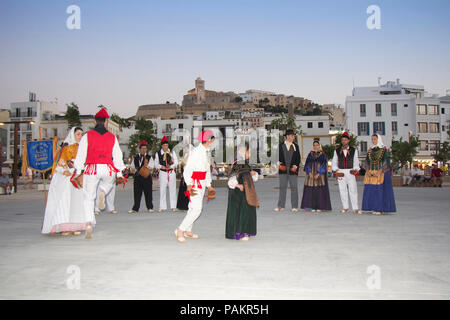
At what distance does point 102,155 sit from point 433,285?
5.12 meters

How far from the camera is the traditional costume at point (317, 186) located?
10.6m

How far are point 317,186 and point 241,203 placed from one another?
15.1 ft

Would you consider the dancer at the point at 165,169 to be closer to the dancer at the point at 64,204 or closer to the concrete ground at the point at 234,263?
the concrete ground at the point at 234,263

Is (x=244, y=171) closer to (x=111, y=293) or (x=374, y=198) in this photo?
(x=111, y=293)

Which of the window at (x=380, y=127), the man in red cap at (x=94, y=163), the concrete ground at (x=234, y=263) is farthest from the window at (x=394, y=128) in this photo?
the man in red cap at (x=94, y=163)

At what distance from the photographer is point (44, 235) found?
701 cm

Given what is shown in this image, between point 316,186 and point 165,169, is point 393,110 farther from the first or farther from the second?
point 165,169

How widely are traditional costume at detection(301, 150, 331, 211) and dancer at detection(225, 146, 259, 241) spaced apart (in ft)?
14.1

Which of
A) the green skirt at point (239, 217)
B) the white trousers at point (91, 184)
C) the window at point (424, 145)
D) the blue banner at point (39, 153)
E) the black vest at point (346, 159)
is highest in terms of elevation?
the window at point (424, 145)

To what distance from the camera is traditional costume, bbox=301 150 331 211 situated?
10.6 meters

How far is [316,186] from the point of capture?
35.1 ft

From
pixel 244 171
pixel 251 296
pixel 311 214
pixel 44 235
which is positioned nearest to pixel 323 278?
pixel 251 296

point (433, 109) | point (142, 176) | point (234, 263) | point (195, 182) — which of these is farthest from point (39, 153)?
point (433, 109)

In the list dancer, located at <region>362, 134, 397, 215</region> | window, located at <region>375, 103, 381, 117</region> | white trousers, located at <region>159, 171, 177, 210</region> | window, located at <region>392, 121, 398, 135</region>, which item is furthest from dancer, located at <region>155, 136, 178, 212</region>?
Result: window, located at <region>392, 121, 398, 135</region>
